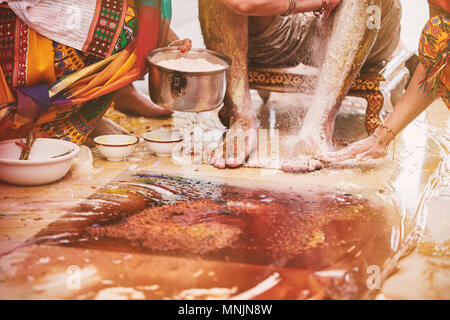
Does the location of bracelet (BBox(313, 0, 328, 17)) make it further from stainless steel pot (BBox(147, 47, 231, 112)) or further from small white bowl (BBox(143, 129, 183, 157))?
small white bowl (BBox(143, 129, 183, 157))

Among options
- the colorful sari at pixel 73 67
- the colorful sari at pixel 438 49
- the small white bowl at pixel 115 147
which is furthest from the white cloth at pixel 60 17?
the colorful sari at pixel 438 49

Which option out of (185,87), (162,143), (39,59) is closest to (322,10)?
(185,87)

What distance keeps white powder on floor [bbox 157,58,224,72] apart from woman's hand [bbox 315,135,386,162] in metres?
0.58

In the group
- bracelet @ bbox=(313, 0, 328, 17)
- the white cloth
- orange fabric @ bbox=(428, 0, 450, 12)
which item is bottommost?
the white cloth

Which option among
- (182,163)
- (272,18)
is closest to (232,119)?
(182,163)

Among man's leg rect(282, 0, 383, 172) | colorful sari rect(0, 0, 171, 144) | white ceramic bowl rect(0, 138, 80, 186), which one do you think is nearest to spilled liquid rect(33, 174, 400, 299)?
white ceramic bowl rect(0, 138, 80, 186)

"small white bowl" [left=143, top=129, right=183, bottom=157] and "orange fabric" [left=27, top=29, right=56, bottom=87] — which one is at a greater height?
"orange fabric" [left=27, top=29, right=56, bottom=87]

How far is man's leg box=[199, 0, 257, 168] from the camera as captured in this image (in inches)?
77.0

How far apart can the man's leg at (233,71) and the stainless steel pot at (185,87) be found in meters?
0.12

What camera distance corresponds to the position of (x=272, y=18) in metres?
2.06

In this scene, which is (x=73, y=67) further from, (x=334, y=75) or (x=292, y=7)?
(x=334, y=75)

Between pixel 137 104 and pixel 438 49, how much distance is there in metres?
1.55

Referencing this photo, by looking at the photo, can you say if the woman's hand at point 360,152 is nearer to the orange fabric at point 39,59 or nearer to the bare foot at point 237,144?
the bare foot at point 237,144

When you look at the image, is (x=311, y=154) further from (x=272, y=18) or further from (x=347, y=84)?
(x=272, y=18)
